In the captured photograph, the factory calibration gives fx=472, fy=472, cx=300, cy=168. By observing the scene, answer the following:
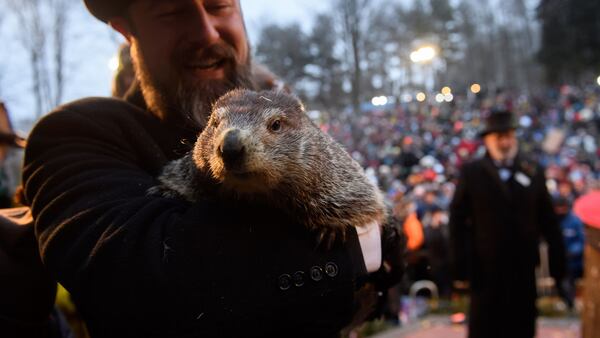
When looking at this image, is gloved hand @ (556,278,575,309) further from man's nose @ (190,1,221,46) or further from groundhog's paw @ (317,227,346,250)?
man's nose @ (190,1,221,46)

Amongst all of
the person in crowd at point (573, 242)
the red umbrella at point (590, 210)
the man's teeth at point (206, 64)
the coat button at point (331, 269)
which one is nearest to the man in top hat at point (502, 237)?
the red umbrella at point (590, 210)

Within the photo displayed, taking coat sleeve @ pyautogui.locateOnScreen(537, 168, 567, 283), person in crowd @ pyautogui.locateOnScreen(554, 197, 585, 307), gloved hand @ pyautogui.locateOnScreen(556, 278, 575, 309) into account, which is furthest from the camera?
person in crowd @ pyautogui.locateOnScreen(554, 197, 585, 307)

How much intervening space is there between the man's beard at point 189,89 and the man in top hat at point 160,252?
20 cm

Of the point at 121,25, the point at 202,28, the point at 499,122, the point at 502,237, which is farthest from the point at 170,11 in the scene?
the point at 499,122

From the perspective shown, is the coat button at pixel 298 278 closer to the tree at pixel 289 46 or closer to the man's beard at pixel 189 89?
the man's beard at pixel 189 89

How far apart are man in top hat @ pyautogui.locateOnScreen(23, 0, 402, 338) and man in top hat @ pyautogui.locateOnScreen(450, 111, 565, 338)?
3815 millimetres

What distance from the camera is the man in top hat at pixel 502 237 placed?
508cm

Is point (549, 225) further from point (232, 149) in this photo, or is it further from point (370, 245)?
point (232, 149)

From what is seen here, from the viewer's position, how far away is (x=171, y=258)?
4.27 ft

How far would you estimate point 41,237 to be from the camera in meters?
1.42

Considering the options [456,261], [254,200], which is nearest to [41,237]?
[254,200]

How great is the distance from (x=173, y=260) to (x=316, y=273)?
1.33 ft

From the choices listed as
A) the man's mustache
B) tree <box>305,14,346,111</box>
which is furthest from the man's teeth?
tree <box>305,14,346,111</box>

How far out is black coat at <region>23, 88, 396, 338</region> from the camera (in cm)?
127
